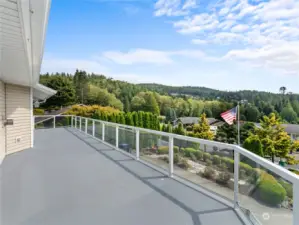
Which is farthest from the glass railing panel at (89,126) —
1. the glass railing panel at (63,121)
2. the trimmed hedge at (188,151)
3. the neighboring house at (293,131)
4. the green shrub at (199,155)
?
the neighboring house at (293,131)

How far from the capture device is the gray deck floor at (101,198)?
2.73 meters

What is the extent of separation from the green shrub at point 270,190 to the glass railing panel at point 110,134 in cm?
586

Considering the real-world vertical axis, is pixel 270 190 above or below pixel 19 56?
below

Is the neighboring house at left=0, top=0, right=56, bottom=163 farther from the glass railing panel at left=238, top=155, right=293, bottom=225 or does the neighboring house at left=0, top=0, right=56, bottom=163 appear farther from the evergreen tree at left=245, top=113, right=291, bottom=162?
the evergreen tree at left=245, top=113, right=291, bottom=162

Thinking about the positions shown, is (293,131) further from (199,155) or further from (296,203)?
(296,203)

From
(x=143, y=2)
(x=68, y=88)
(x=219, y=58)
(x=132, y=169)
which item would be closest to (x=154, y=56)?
(x=219, y=58)

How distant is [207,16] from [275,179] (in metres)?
29.9

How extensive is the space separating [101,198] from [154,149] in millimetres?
2129

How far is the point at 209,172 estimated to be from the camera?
3.56 metres

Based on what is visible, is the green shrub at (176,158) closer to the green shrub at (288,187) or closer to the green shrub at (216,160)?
the green shrub at (216,160)

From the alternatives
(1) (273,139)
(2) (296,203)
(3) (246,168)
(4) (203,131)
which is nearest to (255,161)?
(3) (246,168)

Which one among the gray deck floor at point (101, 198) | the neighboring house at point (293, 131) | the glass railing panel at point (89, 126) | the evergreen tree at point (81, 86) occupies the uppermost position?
the evergreen tree at point (81, 86)

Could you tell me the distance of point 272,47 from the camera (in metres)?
47.5

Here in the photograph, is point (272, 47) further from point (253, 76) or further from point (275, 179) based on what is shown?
point (275, 179)
